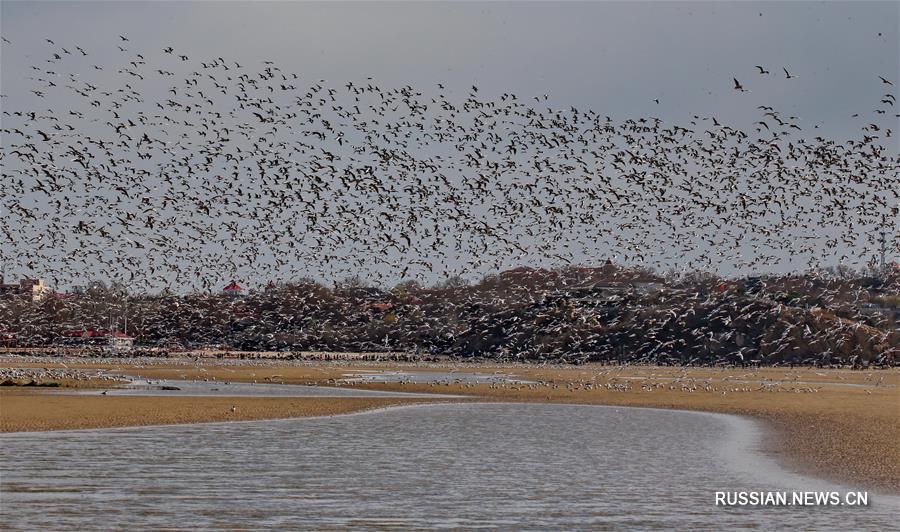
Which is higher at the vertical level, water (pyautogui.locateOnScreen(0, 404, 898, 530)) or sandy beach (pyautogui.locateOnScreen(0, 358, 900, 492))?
sandy beach (pyautogui.locateOnScreen(0, 358, 900, 492))

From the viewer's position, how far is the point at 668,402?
213ft

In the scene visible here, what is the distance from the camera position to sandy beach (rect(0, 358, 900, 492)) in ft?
133

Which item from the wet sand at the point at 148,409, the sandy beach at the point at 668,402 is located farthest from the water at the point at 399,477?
the wet sand at the point at 148,409

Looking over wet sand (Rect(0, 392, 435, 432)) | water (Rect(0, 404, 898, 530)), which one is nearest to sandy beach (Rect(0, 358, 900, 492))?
wet sand (Rect(0, 392, 435, 432))

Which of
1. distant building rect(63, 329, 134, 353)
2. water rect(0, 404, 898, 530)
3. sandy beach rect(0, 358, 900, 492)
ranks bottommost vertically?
water rect(0, 404, 898, 530)

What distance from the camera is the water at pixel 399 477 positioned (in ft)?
89.4

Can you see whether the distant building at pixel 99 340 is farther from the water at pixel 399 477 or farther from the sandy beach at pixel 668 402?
the water at pixel 399 477

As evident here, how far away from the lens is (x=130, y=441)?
41.8m

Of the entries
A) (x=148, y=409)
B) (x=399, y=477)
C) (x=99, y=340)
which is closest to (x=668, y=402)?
(x=148, y=409)

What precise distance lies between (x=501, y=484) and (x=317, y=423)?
1921 centimetres

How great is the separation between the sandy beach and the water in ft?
7.33

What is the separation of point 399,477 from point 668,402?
33.5 m

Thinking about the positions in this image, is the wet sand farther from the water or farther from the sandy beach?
the water

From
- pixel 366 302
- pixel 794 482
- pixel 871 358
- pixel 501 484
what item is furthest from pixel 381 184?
pixel 366 302
